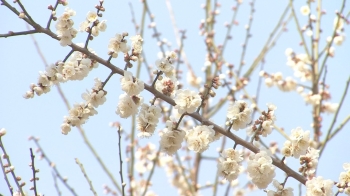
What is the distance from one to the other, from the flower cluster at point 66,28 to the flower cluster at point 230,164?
0.95 m

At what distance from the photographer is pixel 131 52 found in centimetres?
209

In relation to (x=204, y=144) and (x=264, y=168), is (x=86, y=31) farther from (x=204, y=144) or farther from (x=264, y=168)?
(x=264, y=168)

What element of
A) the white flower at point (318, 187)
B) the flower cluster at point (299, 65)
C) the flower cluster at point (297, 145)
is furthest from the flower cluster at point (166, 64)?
the flower cluster at point (299, 65)

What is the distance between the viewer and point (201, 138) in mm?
2012

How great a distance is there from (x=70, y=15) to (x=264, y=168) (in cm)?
122

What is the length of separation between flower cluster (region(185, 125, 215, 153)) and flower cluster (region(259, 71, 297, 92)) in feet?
11.0

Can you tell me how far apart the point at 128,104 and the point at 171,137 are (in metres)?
0.28

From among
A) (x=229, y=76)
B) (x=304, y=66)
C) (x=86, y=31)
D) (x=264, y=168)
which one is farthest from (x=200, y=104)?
(x=304, y=66)

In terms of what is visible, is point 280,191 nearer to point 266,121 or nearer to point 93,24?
point 266,121

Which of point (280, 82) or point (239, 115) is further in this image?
point (280, 82)

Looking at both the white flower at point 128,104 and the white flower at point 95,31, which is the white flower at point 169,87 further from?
the white flower at point 95,31

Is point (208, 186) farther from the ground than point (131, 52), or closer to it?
farther from the ground

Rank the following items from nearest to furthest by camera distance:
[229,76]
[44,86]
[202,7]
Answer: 1. [44,86]
2. [229,76]
3. [202,7]

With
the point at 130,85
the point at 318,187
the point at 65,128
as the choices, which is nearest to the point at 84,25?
the point at 130,85
